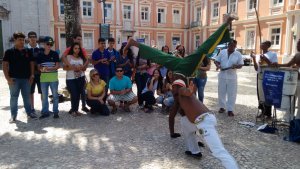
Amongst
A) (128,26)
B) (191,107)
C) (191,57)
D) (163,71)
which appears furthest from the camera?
(128,26)

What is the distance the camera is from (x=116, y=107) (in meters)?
6.59

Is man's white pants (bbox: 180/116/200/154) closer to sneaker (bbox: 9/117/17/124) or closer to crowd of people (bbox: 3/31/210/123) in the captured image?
crowd of people (bbox: 3/31/210/123)

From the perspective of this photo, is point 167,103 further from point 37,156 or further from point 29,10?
point 29,10

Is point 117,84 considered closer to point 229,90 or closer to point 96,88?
point 96,88

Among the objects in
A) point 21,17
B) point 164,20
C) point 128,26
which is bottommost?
point 21,17

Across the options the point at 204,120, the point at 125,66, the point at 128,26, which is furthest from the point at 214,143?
the point at 128,26

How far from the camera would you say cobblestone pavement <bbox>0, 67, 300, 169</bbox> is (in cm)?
374

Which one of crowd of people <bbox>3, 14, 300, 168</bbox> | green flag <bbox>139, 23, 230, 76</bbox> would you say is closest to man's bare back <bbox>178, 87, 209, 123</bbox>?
green flag <bbox>139, 23, 230, 76</bbox>

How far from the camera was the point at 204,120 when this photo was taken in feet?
10.5

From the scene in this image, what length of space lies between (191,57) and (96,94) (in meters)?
3.20

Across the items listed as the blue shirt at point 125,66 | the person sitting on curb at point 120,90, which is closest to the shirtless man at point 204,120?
the person sitting on curb at point 120,90

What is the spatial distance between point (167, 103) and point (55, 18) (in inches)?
1024

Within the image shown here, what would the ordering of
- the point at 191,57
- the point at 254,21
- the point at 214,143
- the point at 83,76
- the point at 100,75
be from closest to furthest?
1. the point at 214,143
2. the point at 191,57
3. the point at 83,76
4. the point at 100,75
5. the point at 254,21

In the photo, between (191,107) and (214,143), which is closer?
(214,143)
